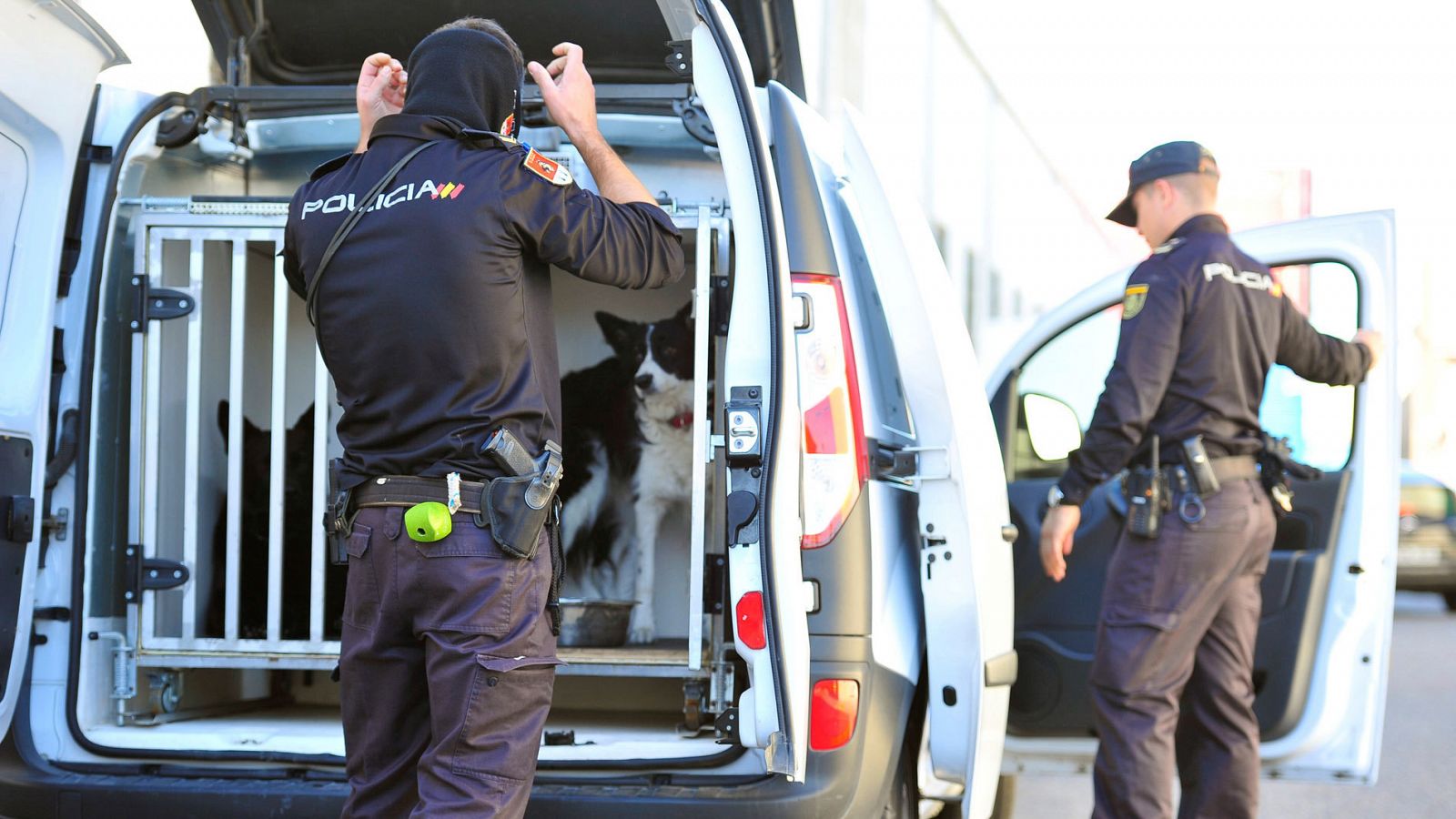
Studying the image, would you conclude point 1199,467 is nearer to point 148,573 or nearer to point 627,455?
point 627,455

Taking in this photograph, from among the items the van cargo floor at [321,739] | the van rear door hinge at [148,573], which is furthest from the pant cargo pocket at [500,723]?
the van rear door hinge at [148,573]

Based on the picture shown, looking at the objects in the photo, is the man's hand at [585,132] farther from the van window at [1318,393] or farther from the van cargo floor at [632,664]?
the van window at [1318,393]

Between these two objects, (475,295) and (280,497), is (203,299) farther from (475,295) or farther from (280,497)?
(475,295)

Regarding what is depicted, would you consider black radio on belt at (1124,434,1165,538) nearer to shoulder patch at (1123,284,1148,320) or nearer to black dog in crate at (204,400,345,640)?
shoulder patch at (1123,284,1148,320)

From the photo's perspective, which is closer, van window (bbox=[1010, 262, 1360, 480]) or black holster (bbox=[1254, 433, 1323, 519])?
black holster (bbox=[1254, 433, 1323, 519])

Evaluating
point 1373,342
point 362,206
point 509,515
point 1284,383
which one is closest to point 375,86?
point 362,206

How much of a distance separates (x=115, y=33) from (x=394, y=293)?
146 cm

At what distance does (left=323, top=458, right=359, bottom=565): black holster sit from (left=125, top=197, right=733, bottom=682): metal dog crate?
98 cm

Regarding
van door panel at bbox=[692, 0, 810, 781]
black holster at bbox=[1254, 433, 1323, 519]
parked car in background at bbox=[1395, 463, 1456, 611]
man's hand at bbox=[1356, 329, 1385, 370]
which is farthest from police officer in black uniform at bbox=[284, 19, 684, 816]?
parked car in background at bbox=[1395, 463, 1456, 611]

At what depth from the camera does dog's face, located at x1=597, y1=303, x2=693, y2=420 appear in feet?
14.6

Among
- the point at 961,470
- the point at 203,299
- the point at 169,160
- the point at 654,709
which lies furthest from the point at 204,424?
the point at 961,470

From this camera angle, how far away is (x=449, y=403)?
2.39 m

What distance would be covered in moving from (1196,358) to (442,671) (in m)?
2.29

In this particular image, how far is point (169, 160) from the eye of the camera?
3.66 metres
